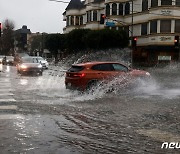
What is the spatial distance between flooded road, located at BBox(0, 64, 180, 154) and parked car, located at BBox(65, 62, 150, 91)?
0.90 m

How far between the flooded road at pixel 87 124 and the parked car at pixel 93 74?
2.96 feet

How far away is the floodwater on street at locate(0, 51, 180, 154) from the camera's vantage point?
7.05 m

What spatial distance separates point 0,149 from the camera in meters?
6.80

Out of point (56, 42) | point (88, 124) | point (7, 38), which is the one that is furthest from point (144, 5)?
point (7, 38)

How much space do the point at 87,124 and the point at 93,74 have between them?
6.63m

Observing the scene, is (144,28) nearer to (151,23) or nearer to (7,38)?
(151,23)

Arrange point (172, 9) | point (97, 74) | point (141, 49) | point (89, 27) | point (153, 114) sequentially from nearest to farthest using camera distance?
point (153, 114) < point (97, 74) < point (172, 9) < point (141, 49) < point (89, 27)

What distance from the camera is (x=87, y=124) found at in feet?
30.4

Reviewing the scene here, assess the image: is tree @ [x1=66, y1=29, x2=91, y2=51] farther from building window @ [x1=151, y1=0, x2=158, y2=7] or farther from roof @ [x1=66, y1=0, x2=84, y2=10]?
roof @ [x1=66, y1=0, x2=84, y2=10]

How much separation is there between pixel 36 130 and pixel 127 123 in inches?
90.5

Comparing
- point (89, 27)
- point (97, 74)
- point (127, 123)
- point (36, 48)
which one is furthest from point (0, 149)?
point (36, 48)

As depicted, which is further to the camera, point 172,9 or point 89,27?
point 89,27

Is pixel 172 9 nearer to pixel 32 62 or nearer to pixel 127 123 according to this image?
pixel 32 62

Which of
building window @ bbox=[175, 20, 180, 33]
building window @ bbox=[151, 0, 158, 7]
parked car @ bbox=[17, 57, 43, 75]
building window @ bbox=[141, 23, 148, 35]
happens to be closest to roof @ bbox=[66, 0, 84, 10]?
building window @ bbox=[141, 23, 148, 35]
